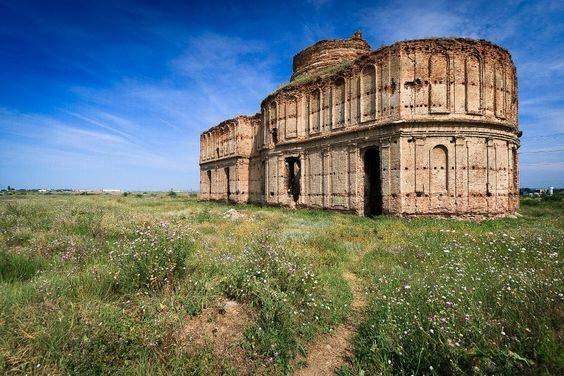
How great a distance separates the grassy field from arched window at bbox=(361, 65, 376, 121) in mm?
12894

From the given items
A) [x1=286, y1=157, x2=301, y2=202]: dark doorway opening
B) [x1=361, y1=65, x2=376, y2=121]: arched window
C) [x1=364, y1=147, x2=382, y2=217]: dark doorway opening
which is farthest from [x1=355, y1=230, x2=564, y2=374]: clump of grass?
[x1=286, y1=157, x2=301, y2=202]: dark doorway opening

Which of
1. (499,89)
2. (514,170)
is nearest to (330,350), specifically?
(499,89)

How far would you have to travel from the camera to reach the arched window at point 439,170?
17.2 meters

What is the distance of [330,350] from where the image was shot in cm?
445

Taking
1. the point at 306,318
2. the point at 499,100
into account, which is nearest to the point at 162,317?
the point at 306,318

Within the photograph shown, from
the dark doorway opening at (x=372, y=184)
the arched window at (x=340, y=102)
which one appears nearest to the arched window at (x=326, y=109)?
the arched window at (x=340, y=102)

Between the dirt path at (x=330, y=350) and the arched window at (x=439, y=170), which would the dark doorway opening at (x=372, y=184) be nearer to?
the arched window at (x=439, y=170)

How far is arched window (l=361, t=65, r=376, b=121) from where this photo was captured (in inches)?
750

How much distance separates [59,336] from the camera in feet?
11.5

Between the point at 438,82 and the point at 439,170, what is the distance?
5.51 metres

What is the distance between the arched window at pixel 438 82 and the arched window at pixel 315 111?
833 cm

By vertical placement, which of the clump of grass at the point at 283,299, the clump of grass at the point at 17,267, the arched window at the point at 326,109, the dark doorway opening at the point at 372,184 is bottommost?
the clump of grass at the point at 283,299

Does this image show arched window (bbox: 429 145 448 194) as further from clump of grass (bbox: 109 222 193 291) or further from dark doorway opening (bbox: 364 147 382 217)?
clump of grass (bbox: 109 222 193 291)

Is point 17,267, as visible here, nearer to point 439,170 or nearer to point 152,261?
point 152,261
